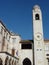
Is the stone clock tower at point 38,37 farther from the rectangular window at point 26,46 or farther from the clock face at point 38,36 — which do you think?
the rectangular window at point 26,46

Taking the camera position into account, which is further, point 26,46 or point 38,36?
point 26,46

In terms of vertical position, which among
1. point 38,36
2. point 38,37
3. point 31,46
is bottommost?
point 31,46

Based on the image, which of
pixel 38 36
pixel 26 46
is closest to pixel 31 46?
pixel 26 46

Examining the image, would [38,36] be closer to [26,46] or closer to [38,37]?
[38,37]

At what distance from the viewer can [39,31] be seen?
187ft

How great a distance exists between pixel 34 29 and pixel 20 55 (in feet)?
31.2

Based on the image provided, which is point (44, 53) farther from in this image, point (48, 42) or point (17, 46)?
point (17, 46)

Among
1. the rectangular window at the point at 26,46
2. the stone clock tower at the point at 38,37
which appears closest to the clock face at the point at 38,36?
the stone clock tower at the point at 38,37

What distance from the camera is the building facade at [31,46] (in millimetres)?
54344

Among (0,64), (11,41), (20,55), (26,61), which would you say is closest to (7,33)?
(11,41)

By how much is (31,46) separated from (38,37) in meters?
3.80

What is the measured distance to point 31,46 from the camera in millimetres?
57656

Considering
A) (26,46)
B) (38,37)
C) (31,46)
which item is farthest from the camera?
(26,46)

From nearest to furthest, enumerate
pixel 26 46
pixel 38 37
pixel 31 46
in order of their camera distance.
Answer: pixel 38 37, pixel 31 46, pixel 26 46
